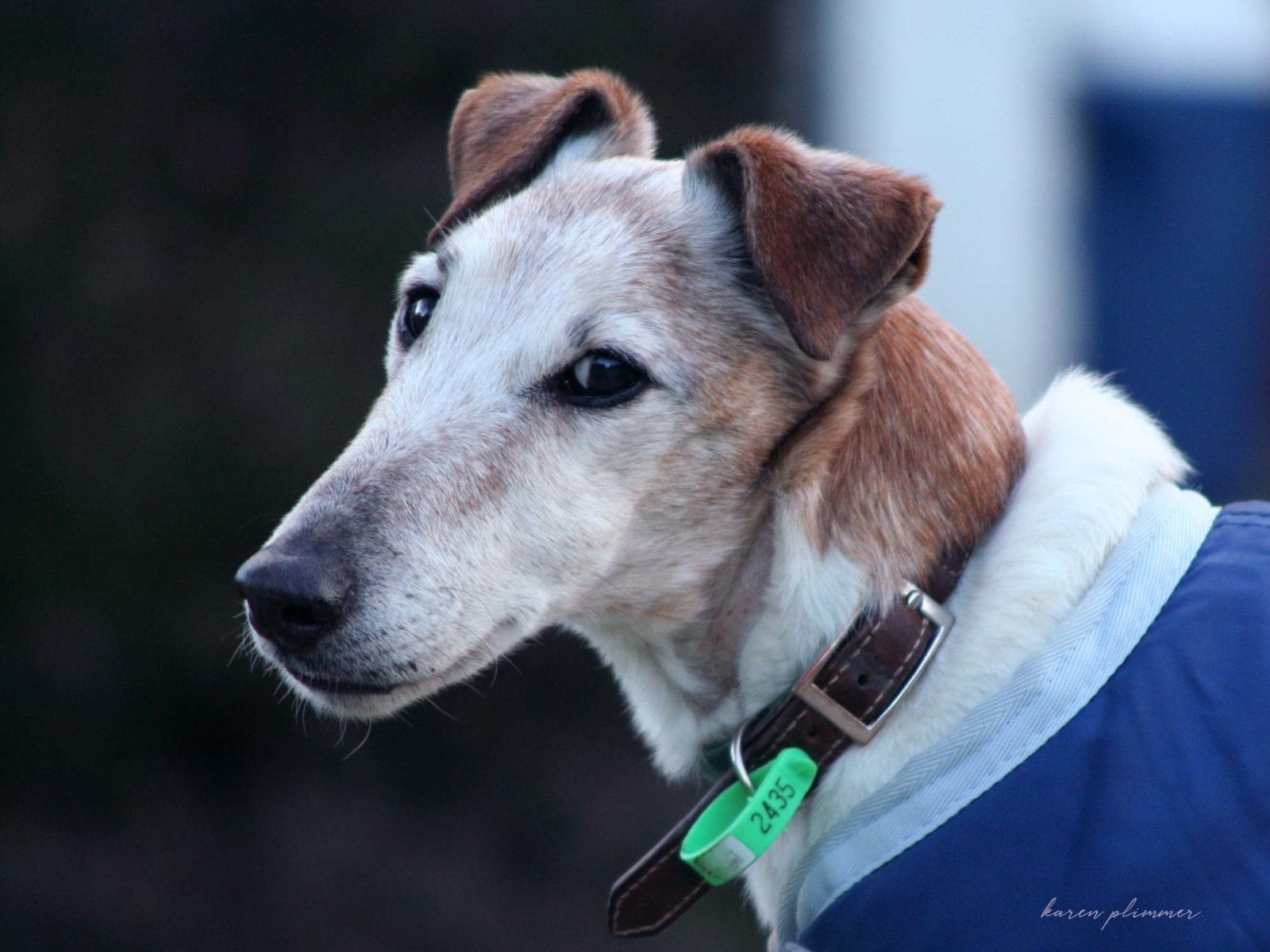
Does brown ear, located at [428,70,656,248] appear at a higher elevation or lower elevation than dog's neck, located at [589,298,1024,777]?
higher

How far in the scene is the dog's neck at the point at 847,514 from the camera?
254 cm

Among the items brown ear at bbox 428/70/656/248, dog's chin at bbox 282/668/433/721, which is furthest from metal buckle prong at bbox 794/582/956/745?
brown ear at bbox 428/70/656/248

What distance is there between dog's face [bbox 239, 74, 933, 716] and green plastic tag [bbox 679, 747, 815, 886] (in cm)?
35

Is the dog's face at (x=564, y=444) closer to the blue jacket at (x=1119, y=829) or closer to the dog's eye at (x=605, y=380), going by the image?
the dog's eye at (x=605, y=380)

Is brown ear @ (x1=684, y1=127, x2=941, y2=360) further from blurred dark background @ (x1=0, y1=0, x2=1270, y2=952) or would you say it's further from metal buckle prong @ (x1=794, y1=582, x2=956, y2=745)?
blurred dark background @ (x1=0, y1=0, x2=1270, y2=952)

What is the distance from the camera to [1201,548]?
8.12 feet

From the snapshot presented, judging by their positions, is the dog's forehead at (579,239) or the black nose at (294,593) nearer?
the black nose at (294,593)

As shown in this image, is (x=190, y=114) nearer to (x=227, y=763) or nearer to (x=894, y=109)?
(x=227, y=763)

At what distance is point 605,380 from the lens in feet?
8.68

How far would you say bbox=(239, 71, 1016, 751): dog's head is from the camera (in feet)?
8.05

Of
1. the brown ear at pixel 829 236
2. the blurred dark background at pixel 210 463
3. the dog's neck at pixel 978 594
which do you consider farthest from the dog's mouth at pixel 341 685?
the blurred dark background at pixel 210 463

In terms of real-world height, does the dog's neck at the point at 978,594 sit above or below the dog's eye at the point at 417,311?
below

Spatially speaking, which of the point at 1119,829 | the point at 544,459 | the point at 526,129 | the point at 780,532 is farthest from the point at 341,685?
the point at 526,129

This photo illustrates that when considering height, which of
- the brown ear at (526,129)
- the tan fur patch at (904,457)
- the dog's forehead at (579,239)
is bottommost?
the tan fur patch at (904,457)
